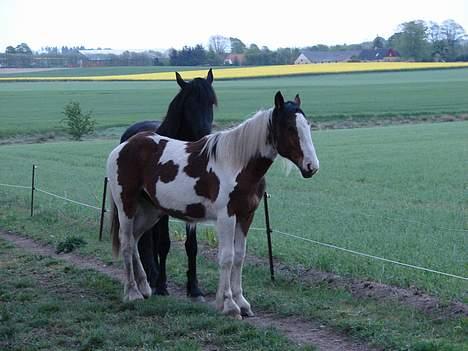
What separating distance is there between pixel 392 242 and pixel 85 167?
18.0 m

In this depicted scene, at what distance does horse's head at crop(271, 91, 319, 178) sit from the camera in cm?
686

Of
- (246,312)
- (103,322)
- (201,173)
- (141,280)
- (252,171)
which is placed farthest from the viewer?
(141,280)

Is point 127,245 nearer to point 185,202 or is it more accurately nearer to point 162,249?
point 162,249

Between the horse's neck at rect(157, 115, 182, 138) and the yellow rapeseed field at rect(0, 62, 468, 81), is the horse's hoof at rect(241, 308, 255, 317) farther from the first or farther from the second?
the yellow rapeseed field at rect(0, 62, 468, 81)

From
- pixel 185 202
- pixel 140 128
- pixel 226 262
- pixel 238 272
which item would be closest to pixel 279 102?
pixel 185 202

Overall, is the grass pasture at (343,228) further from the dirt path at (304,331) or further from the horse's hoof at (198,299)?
the horse's hoof at (198,299)

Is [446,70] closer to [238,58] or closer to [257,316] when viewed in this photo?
[238,58]

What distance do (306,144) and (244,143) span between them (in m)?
0.70

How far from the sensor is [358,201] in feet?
59.6

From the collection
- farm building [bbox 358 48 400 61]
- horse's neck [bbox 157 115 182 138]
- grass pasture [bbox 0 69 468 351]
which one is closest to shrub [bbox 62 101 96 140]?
grass pasture [bbox 0 69 468 351]

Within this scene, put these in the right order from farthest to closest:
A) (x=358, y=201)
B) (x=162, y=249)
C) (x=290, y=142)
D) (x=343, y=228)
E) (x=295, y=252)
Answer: (x=358, y=201) < (x=343, y=228) < (x=295, y=252) < (x=162, y=249) < (x=290, y=142)

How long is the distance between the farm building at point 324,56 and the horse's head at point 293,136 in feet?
374

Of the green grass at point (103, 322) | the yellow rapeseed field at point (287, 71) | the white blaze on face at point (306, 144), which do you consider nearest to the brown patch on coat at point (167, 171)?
the green grass at point (103, 322)

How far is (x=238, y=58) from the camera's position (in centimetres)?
11494
